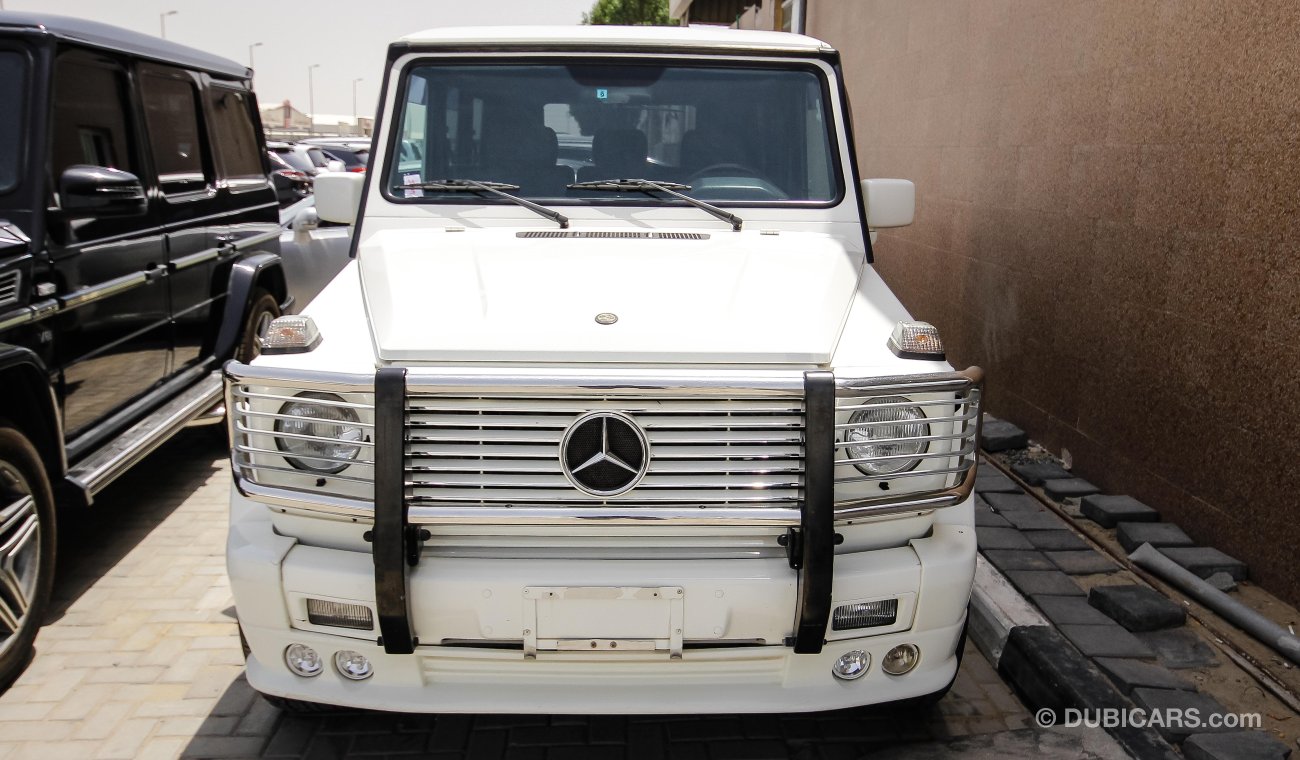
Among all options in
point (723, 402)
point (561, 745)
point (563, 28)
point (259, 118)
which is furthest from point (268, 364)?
point (259, 118)

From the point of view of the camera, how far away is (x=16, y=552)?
3.58 meters

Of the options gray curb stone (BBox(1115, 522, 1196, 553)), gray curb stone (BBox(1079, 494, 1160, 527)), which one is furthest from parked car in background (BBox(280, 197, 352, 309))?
gray curb stone (BBox(1115, 522, 1196, 553))

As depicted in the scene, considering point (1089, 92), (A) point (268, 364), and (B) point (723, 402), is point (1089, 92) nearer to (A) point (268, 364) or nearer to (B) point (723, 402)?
(B) point (723, 402)

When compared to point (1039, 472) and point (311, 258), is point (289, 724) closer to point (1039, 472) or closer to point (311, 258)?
point (1039, 472)

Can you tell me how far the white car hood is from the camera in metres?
2.69

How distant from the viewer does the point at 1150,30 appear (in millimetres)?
4777

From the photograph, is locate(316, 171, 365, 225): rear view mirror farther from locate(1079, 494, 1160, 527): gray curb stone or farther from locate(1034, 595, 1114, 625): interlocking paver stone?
locate(1079, 494, 1160, 527): gray curb stone

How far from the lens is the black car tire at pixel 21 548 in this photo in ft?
11.5

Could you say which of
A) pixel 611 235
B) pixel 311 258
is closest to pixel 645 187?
pixel 611 235

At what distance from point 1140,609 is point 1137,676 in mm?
446

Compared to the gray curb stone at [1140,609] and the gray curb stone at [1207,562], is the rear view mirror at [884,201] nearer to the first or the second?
the gray curb stone at [1140,609]

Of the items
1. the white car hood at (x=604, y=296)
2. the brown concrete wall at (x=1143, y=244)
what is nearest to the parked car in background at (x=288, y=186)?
the white car hood at (x=604, y=296)

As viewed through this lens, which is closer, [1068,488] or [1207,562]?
[1207,562]
